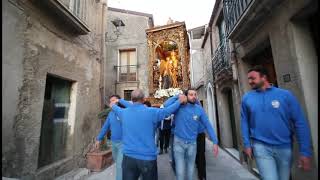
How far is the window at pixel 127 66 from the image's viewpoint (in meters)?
15.5

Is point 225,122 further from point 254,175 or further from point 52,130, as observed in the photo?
point 52,130

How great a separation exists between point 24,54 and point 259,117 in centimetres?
413

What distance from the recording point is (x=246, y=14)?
4199 millimetres

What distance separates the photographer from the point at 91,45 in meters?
7.03

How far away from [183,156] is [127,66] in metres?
13.0

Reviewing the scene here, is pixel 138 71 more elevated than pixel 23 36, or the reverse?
pixel 138 71

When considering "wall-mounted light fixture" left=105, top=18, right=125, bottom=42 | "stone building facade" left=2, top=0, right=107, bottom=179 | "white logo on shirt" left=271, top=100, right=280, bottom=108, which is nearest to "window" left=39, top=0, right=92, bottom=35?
"stone building facade" left=2, top=0, right=107, bottom=179

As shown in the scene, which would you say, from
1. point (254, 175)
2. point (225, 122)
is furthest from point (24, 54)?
point (225, 122)

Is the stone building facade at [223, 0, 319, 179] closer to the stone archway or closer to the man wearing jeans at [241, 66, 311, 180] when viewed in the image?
the man wearing jeans at [241, 66, 311, 180]

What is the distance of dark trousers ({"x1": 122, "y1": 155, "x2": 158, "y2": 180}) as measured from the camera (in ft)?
8.40

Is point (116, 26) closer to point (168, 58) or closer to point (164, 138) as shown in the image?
point (168, 58)

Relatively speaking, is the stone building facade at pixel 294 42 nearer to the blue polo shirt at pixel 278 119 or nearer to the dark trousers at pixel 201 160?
→ the blue polo shirt at pixel 278 119

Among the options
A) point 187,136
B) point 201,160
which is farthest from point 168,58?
point 187,136

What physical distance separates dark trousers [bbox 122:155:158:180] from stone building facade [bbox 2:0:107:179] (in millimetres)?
2283
